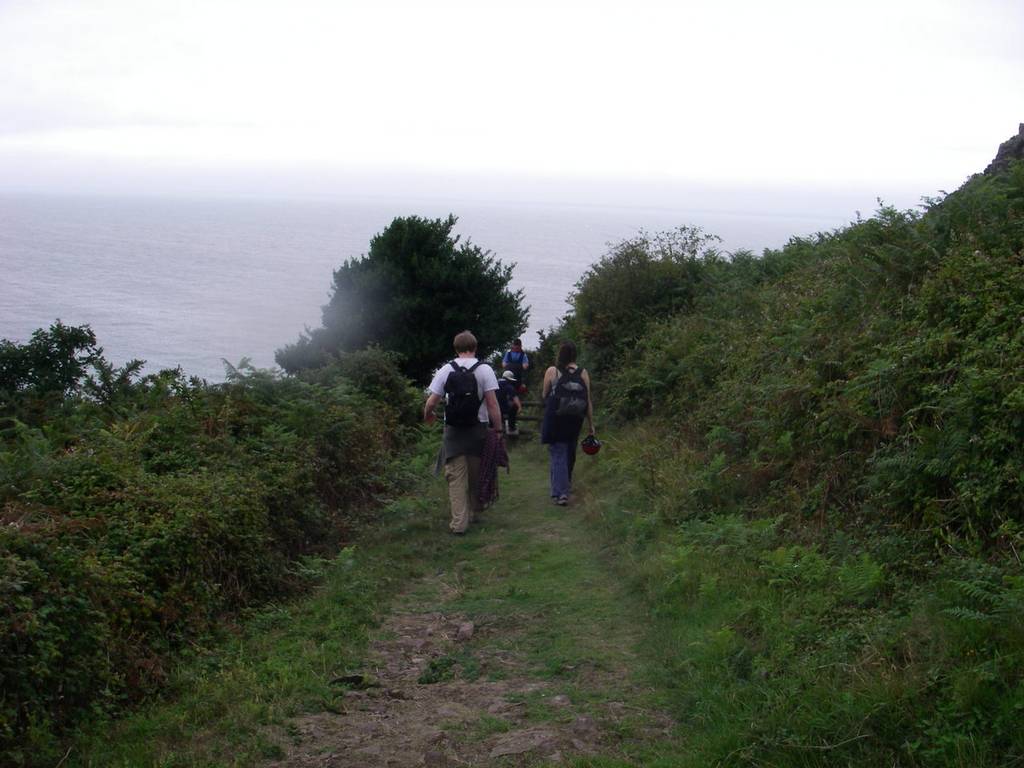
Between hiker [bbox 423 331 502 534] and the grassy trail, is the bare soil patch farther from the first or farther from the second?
hiker [bbox 423 331 502 534]

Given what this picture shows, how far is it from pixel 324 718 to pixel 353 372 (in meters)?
10.6

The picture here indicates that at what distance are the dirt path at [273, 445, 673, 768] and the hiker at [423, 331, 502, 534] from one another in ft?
3.34

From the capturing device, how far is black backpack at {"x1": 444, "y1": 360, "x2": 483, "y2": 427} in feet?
30.1

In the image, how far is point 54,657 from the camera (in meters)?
4.50

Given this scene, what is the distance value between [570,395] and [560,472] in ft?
2.94

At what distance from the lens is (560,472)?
10.8 meters

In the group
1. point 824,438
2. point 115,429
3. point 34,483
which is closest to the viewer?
point 34,483

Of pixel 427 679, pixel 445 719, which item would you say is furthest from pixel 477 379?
pixel 445 719

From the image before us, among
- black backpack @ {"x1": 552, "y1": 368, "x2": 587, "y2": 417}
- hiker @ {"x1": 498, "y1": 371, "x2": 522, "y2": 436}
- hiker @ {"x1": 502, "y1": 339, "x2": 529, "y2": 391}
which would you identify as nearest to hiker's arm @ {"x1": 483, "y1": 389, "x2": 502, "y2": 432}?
black backpack @ {"x1": 552, "y1": 368, "x2": 587, "y2": 417}

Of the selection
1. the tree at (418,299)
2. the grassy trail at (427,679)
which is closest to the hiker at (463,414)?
the grassy trail at (427,679)

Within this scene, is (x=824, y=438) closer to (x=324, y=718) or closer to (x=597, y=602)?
(x=597, y=602)

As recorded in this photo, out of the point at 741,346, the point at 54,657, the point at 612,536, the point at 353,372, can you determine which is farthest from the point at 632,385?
the point at 54,657

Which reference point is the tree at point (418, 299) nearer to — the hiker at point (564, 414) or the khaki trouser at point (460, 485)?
the hiker at point (564, 414)

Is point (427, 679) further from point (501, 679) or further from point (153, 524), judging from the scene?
point (153, 524)
